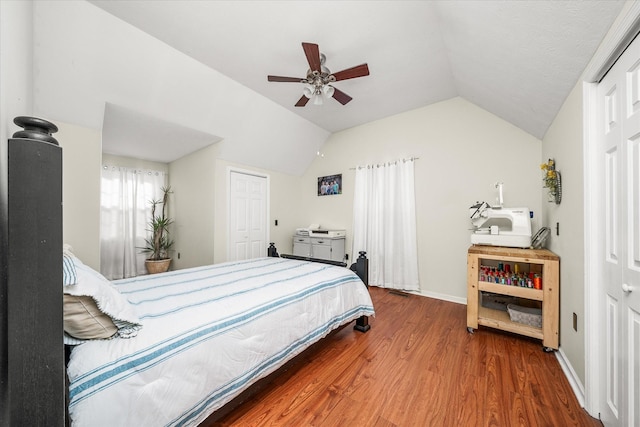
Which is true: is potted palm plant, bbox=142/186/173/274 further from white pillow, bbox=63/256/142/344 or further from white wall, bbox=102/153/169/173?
white pillow, bbox=63/256/142/344

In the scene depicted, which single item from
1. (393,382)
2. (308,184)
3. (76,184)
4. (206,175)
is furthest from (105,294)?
(308,184)

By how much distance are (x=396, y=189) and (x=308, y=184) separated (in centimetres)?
201

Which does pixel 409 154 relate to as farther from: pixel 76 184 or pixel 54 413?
pixel 76 184

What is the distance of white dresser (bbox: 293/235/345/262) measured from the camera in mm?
4336

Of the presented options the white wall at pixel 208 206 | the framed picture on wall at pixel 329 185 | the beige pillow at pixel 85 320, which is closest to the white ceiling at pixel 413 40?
the white wall at pixel 208 206

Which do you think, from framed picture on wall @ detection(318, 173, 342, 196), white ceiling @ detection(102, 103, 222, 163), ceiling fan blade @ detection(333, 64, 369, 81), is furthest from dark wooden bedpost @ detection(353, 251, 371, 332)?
white ceiling @ detection(102, 103, 222, 163)

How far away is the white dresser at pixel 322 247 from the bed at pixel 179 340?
2368 millimetres

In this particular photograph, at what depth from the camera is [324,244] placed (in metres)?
4.41

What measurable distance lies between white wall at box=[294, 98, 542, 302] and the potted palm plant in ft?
13.2

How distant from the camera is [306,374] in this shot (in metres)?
1.74

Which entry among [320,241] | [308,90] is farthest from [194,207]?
[308,90]

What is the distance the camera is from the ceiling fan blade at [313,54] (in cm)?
187

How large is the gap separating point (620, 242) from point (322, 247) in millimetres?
3585

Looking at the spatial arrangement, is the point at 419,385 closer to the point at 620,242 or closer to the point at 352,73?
Answer: the point at 620,242
